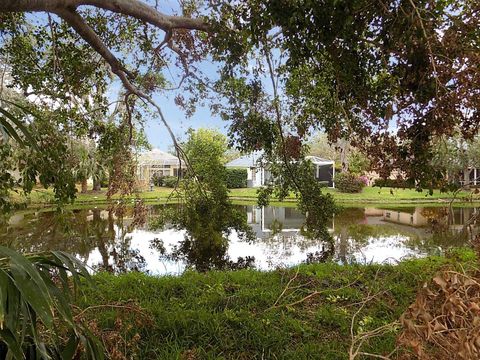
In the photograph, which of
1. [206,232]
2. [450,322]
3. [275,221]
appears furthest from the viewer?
[275,221]

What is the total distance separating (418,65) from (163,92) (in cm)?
516

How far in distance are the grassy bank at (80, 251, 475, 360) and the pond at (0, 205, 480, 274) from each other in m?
1.03

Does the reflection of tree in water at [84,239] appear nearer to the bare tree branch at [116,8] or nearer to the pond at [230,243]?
the pond at [230,243]

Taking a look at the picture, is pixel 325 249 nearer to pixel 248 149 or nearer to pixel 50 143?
pixel 248 149

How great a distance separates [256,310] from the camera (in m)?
3.36

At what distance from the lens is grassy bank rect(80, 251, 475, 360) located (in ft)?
8.75

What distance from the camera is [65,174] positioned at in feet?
10.1

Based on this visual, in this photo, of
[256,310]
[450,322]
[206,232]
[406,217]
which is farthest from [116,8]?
[406,217]

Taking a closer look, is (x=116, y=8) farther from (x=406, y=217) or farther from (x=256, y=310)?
(x=406, y=217)

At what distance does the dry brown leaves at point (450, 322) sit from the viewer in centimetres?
93

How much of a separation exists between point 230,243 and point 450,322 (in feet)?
22.4

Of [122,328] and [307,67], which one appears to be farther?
[307,67]

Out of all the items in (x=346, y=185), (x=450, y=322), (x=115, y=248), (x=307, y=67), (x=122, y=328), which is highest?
(x=307, y=67)

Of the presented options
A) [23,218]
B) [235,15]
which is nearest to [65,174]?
[235,15]
